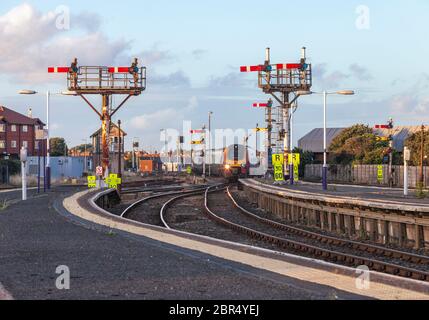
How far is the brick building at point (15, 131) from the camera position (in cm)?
10956

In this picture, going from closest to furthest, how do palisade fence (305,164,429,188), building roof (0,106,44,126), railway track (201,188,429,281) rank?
railway track (201,188,429,281)
palisade fence (305,164,429,188)
building roof (0,106,44,126)

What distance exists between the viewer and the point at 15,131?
11181 centimetres

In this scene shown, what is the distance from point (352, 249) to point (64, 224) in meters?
9.04

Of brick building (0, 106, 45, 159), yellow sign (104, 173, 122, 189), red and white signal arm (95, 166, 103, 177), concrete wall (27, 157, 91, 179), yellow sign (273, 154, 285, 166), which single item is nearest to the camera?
yellow sign (104, 173, 122, 189)

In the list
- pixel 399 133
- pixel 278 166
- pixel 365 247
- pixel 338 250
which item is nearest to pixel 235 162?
pixel 278 166

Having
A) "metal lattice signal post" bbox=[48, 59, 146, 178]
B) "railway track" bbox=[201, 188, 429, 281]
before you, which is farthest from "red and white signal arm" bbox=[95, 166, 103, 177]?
"railway track" bbox=[201, 188, 429, 281]

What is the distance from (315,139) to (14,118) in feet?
163

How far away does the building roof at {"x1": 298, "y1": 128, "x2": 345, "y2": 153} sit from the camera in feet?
339

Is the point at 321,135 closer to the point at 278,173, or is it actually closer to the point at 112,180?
the point at 278,173

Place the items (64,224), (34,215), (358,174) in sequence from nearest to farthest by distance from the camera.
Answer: (64,224)
(34,215)
(358,174)

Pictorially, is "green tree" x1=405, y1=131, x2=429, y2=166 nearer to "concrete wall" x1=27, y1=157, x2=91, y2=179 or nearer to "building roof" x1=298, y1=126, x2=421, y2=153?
"building roof" x1=298, y1=126, x2=421, y2=153
